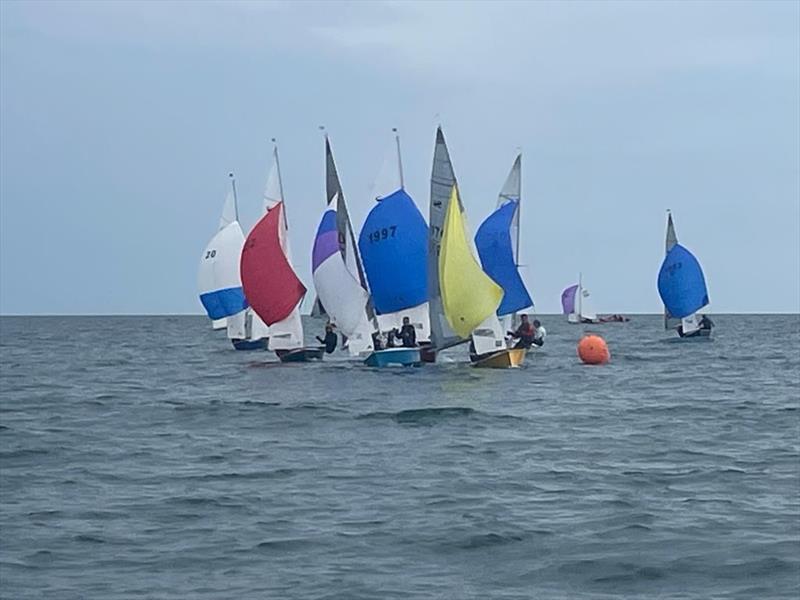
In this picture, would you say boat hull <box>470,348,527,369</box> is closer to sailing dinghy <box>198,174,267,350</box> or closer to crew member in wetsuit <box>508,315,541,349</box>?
crew member in wetsuit <box>508,315,541,349</box>

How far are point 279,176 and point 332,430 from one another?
77.8ft

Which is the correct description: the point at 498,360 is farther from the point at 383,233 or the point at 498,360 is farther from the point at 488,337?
the point at 383,233

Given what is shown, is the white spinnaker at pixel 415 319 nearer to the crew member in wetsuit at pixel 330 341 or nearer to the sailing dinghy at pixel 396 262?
the sailing dinghy at pixel 396 262

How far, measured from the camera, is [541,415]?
83.4ft

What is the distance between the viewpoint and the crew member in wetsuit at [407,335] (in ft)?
119

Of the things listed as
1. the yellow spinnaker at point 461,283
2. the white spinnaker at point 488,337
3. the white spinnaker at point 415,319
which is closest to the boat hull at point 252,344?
the white spinnaker at point 415,319

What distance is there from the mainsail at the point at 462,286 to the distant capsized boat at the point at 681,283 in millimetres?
25012

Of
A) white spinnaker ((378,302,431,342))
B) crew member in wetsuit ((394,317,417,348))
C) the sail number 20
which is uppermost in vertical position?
the sail number 20

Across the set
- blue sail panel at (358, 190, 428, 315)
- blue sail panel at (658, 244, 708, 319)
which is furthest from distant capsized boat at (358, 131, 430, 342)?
blue sail panel at (658, 244, 708, 319)

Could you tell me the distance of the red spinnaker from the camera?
4103cm

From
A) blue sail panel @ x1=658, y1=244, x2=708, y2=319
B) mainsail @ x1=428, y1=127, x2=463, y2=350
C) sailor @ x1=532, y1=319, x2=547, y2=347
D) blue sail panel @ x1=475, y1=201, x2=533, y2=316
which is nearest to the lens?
mainsail @ x1=428, y1=127, x2=463, y2=350

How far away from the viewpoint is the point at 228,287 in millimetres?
53062

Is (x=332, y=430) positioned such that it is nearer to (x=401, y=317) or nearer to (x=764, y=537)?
(x=764, y=537)

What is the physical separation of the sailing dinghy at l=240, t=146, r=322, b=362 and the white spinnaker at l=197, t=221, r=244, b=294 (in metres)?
11.3
